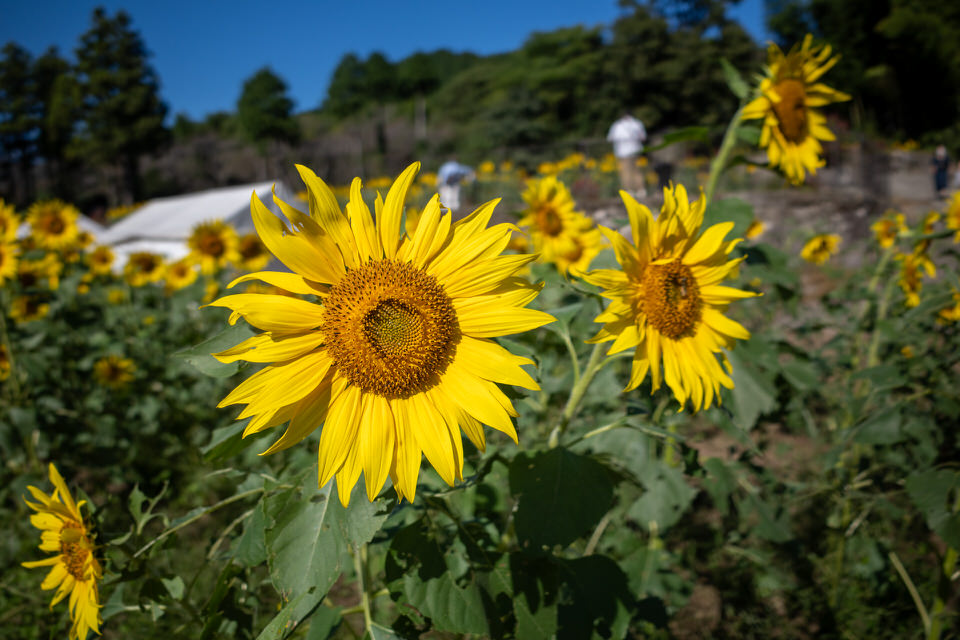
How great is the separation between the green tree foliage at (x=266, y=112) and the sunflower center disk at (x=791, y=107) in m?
39.6

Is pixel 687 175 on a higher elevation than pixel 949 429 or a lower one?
higher

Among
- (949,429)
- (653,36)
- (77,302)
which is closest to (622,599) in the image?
(949,429)

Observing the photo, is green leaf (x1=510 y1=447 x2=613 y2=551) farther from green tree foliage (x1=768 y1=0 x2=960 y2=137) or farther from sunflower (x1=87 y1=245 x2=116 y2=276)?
green tree foliage (x1=768 y1=0 x2=960 y2=137)

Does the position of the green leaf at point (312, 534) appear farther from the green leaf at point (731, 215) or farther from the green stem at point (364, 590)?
the green leaf at point (731, 215)

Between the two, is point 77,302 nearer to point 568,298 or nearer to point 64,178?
point 568,298

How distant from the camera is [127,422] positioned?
4.03m

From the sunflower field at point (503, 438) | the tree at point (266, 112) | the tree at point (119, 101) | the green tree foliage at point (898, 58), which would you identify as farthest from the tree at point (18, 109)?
the green tree foliage at point (898, 58)

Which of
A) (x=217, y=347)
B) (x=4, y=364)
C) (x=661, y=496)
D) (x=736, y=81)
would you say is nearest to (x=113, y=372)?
(x=4, y=364)

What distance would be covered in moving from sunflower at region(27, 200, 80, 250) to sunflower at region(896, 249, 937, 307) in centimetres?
638

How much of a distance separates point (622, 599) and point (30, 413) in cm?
320

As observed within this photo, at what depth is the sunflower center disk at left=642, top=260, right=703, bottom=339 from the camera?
1.39m

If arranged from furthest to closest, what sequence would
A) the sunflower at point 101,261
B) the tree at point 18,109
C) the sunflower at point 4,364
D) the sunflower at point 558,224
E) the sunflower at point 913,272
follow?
the tree at point 18,109
the sunflower at point 101,261
the sunflower at point 558,224
the sunflower at point 4,364
the sunflower at point 913,272

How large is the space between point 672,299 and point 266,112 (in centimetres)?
4138

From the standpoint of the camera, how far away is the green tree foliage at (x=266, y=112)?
36.9 meters
